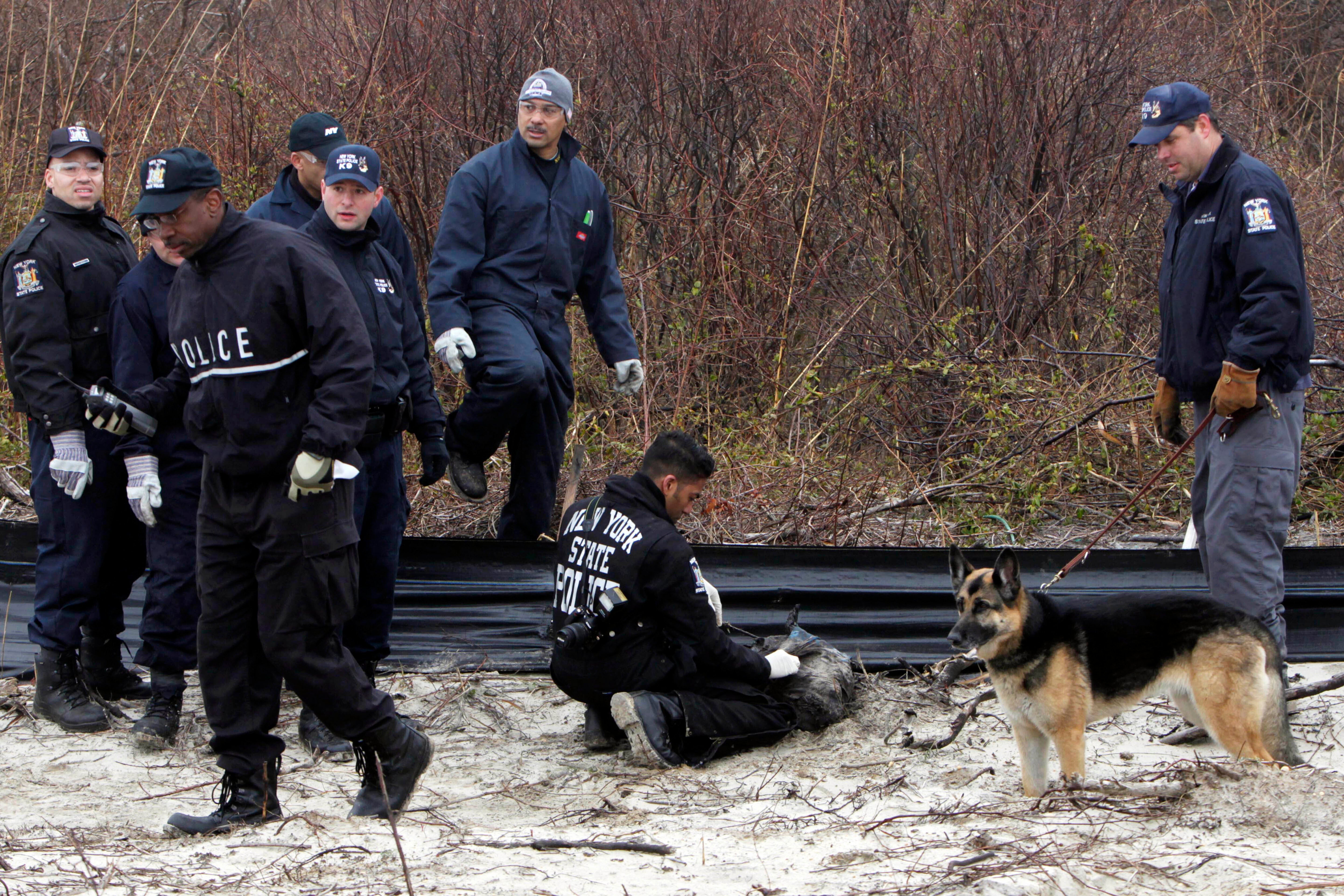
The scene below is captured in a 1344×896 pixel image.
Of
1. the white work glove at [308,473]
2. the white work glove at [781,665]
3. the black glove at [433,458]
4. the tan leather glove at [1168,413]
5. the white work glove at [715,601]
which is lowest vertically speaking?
the white work glove at [781,665]

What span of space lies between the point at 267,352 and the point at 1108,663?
9.37ft

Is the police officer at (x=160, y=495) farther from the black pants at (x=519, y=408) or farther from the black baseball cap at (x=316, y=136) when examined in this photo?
the black pants at (x=519, y=408)

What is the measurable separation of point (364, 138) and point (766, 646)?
5829mm

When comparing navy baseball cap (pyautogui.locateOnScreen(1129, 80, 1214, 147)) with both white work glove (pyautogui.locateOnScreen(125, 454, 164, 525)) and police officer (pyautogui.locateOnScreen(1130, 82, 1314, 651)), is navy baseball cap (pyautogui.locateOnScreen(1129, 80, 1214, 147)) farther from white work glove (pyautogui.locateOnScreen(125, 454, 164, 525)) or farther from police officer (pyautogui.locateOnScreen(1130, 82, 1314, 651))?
white work glove (pyautogui.locateOnScreen(125, 454, 164, 525))

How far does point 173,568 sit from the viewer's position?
4.93 meters

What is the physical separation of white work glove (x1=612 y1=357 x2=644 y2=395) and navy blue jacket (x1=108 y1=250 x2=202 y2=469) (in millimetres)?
2095

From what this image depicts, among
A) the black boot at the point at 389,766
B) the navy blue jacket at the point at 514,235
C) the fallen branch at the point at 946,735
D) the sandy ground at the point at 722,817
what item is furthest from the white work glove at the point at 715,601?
the navy blue jacket at the point at 514,235

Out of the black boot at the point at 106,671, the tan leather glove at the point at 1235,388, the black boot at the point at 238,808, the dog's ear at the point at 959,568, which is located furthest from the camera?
the black boot at the point at 106,671

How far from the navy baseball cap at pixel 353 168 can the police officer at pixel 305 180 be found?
0.30m

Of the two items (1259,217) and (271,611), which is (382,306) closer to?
(271,611)

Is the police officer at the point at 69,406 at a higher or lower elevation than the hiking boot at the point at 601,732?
higher

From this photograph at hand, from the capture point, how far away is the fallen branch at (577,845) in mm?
3688

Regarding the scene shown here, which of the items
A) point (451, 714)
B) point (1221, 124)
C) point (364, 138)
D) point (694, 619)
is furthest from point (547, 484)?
point (1221, 124)

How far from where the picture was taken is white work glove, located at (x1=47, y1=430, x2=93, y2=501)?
4832mm
